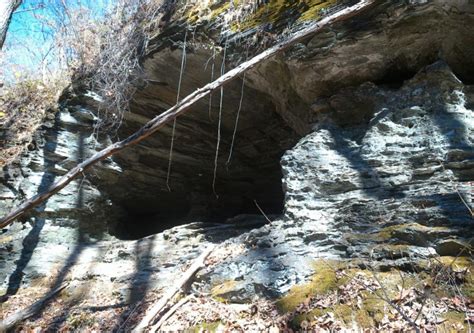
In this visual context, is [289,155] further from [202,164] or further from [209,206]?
[209,206]

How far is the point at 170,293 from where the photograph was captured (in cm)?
480

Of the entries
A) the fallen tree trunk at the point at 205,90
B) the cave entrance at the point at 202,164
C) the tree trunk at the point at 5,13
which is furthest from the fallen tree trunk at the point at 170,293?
the tree trunk at the point at 5,13

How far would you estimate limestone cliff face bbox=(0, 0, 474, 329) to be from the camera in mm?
4414

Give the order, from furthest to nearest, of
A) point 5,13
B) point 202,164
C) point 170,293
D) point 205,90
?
1. point 202,164
2. point 5,13
3. point 205,90
4. point 170,293

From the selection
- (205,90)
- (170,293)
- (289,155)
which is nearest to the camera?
(170,293)

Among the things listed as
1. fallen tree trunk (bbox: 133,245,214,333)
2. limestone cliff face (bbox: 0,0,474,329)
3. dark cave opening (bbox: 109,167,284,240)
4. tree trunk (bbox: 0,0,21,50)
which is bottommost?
dark cave opening (bbox: 109,167,284,240)

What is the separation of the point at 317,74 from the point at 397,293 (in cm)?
330

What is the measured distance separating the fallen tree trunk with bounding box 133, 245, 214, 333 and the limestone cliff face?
23cm

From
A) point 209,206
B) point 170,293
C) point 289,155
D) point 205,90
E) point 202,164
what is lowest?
point 209,206

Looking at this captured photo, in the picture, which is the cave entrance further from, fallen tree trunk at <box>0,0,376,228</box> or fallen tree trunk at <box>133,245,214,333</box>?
fallen tree trunk at <box>133,245,214,333</box>

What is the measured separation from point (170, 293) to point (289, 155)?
239 centimetres

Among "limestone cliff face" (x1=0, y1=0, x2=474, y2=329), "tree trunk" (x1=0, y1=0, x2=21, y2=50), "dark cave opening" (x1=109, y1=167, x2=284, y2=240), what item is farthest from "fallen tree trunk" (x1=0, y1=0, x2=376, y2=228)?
"dark cave opening" (x1=109, y1=167, x2=284, y2=240)

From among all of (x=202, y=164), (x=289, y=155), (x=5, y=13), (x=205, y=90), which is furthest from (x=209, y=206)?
(x=5, y=13)

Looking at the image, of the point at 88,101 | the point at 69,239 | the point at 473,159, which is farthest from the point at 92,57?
the point at 473,159
